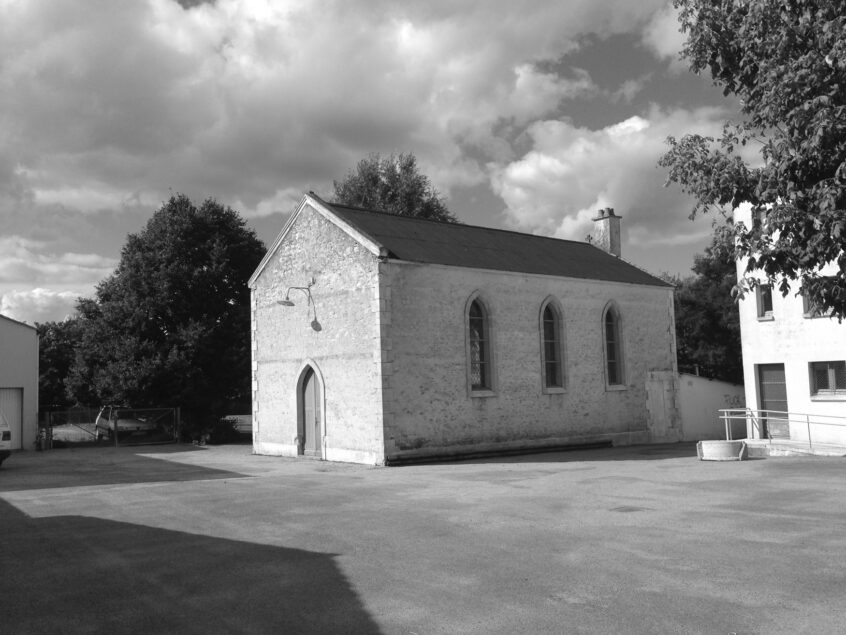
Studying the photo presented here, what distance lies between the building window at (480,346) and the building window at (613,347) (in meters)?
5.80

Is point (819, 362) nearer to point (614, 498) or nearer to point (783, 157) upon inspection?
point (614, 498)

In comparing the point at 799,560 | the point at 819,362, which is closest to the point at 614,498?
the point at 799,560

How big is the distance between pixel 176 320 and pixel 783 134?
2832 cm

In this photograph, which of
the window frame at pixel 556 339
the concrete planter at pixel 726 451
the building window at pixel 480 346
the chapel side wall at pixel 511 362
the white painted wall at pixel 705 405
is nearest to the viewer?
the concrete planter at pixel 726 451

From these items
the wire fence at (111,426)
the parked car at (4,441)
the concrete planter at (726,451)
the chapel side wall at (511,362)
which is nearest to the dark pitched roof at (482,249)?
the chapel side wall at (511,362)

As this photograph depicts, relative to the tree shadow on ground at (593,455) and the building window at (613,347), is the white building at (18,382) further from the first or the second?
the building window at (613,347)

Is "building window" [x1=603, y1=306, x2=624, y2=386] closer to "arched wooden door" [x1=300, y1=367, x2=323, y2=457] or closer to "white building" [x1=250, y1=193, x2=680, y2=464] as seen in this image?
"white building" [x1=250, y1=193, x2=680, y2=464]

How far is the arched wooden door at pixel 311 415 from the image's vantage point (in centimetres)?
2134

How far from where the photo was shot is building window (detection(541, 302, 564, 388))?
2325 cm

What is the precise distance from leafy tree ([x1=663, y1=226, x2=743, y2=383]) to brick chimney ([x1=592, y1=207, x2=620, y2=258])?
5256mm

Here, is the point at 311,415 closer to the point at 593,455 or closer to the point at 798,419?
the point at 593,455

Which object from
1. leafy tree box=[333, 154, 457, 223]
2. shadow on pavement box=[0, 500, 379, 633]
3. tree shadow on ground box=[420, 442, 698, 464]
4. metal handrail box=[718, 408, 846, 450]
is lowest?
tree shadow on ground box=[420, 442, 698, 464]

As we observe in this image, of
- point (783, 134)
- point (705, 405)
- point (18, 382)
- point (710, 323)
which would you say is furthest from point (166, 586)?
point (710, 323)

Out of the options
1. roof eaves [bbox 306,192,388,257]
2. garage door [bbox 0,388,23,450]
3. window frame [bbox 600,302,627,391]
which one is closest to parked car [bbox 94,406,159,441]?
garage door [bbox 0,388,23,450]
